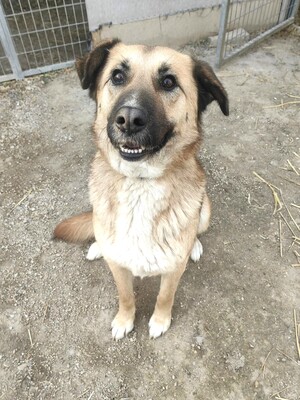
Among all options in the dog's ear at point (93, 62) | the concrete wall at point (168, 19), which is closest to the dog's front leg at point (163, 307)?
the dog's ear at point (93, 62)

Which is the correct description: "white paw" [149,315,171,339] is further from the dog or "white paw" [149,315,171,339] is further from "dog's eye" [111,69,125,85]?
"dog's eye" [111,69,125,85]

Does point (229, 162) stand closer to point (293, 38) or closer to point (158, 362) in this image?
point (158, 362)

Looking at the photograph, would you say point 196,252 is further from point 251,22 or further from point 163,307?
point 251,22

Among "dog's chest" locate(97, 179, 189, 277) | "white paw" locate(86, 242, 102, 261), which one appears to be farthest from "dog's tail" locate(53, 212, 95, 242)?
"dog's chest" locate(97, 179, 189, 277)

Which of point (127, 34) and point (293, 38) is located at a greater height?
point (127, 34)

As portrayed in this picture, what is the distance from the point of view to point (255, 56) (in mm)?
4895

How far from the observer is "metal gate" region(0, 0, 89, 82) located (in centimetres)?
436

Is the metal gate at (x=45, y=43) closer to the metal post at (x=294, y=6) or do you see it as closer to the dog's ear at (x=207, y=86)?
the dog's ear at (x=207, y=86)

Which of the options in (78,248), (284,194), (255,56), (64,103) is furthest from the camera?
(255,56)

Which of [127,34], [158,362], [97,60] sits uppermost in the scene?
[97,60]

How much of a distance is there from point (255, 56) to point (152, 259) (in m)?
4.08

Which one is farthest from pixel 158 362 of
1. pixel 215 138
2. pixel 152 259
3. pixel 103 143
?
pixel 215 138

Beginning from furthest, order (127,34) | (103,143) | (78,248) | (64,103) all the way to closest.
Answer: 1. (127,34)
2. (64,103)
3. (78,248)
4. (103,143)

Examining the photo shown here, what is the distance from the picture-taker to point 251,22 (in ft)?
17.0
